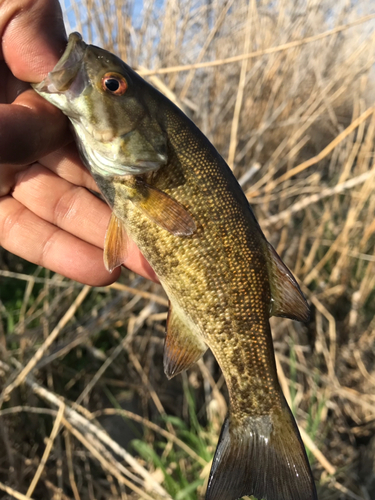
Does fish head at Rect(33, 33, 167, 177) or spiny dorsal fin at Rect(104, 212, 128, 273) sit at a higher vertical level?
fish head at Rect(33, 33, 167, 177)

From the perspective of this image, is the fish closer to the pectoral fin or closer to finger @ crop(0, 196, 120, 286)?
the pectoral fin

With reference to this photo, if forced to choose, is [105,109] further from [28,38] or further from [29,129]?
[28,38]

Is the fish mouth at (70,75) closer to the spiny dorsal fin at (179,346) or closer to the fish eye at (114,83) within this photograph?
the fish eye at (114,83)

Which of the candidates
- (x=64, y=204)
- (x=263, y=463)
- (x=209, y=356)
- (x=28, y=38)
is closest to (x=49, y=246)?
(x=64, y=204)

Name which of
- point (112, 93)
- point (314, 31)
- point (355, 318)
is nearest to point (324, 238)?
point (355, 318)

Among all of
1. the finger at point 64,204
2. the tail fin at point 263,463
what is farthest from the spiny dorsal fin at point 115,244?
the tail fin at point 263,463

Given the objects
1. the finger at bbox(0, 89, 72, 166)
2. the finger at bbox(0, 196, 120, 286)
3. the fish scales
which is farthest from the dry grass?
the fish scales
